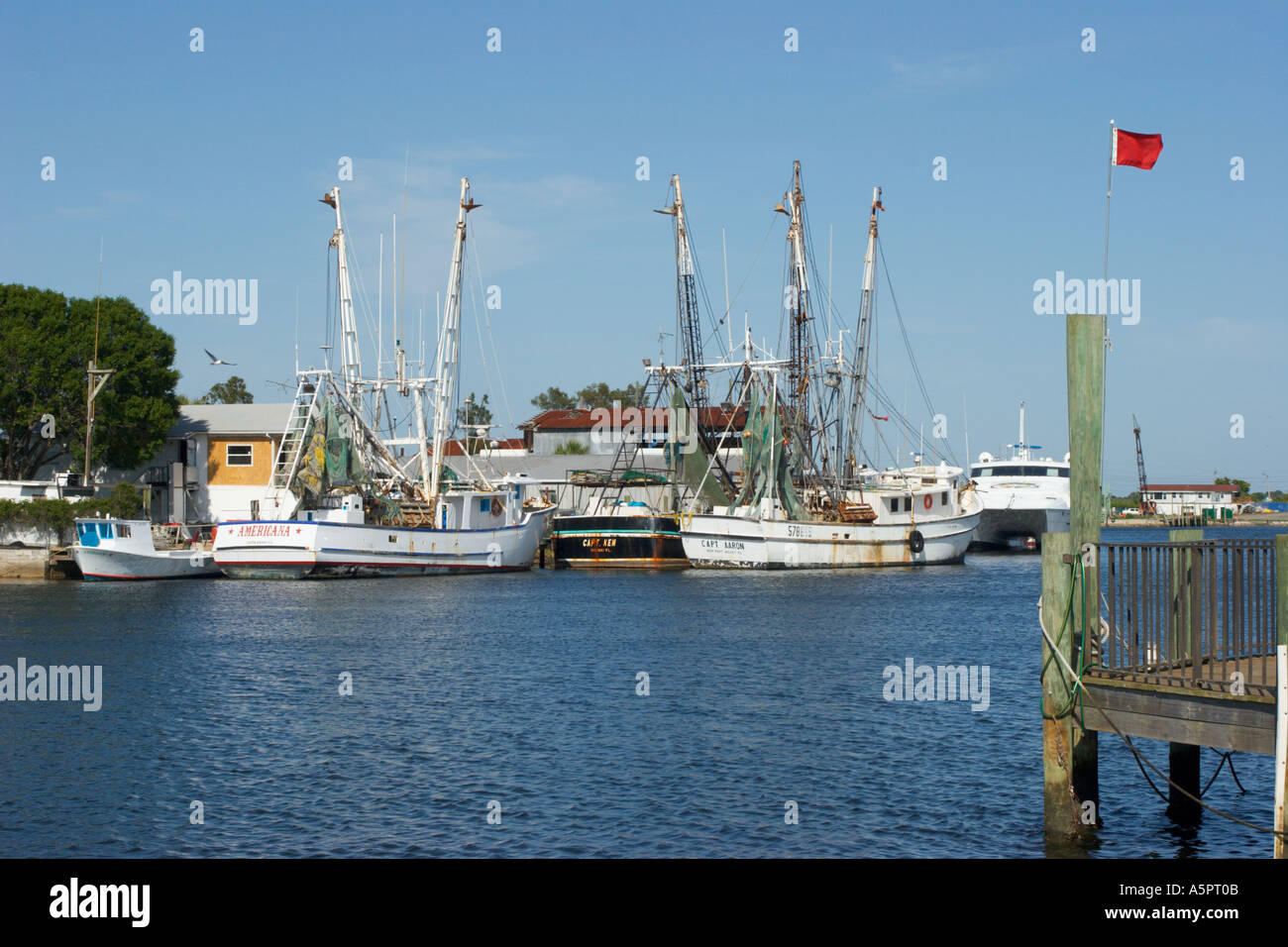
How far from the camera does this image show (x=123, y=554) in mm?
61281

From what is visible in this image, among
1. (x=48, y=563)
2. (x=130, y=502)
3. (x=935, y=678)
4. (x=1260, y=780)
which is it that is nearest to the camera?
(x=1260, y=780)

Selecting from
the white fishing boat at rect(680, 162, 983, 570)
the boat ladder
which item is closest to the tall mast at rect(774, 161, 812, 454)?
the white fishing boat at rect(680, 162, 983, 570)

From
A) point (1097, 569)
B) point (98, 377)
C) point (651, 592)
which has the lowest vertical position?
point (651, 592)

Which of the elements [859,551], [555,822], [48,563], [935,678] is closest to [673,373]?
[859,551]

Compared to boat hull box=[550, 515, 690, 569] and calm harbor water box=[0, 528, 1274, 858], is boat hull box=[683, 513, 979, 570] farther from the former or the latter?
calm harbor water box=[0, 528, 1274, 858]

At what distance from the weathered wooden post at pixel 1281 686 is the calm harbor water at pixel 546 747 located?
10.8 feet

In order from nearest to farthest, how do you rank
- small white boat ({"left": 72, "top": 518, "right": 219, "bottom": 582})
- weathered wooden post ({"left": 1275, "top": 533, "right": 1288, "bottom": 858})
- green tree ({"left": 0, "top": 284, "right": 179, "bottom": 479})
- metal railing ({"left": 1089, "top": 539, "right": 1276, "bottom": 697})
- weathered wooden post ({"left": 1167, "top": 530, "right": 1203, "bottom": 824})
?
weathered wooden post ({"left": 1275, "top": 533, "right": 1288, "bottom": 858}) < metal railing ({"left": 1089, "top": 539, "right": 1276, "bottom": 697}) < weathered wooden post ({"left": 1167, "top": 530, "right": 1203, "bottom": 824}) < small white boat ({"left": 72, "top": 518, "right": 219, "bottom": 582}) < green tree ({"left": 0, "top": 284, "right": 179, "bottom": 479})

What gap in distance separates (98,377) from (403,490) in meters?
20.1

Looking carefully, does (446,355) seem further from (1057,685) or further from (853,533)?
(1057,685)

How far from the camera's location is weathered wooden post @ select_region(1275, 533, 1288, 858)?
491 inches

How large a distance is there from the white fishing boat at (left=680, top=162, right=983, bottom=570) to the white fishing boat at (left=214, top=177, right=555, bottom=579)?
1110 cm

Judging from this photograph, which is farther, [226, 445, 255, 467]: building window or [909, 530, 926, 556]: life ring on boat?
[226, 445, 255, 467]: building window

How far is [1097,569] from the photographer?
14.9 m
